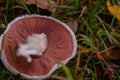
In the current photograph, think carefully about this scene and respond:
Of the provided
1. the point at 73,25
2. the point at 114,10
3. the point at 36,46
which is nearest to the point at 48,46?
the point at 36,46

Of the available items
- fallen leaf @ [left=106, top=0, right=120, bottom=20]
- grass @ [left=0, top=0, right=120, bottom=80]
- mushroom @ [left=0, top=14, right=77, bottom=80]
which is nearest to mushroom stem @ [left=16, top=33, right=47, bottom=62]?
mushroom @ [left=0, top=14, right=77, bottom=80]

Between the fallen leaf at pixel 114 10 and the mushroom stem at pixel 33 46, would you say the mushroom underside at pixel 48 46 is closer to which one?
the mushroom stem at pixel 33 46

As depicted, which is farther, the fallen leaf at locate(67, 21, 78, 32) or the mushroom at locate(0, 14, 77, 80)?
the fallen leaf at locate(67, 21, 78, 32)

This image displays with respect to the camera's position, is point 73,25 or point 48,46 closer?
point 48,46

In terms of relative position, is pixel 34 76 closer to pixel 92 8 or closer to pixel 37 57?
pixel 37 57

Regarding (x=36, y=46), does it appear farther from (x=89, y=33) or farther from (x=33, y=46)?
(x=89, y=33)

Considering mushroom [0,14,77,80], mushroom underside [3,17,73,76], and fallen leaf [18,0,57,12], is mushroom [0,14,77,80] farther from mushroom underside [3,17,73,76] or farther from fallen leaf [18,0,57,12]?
fallen leaf [18,0,57,12]

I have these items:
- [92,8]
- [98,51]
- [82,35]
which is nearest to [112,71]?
[98,51]
